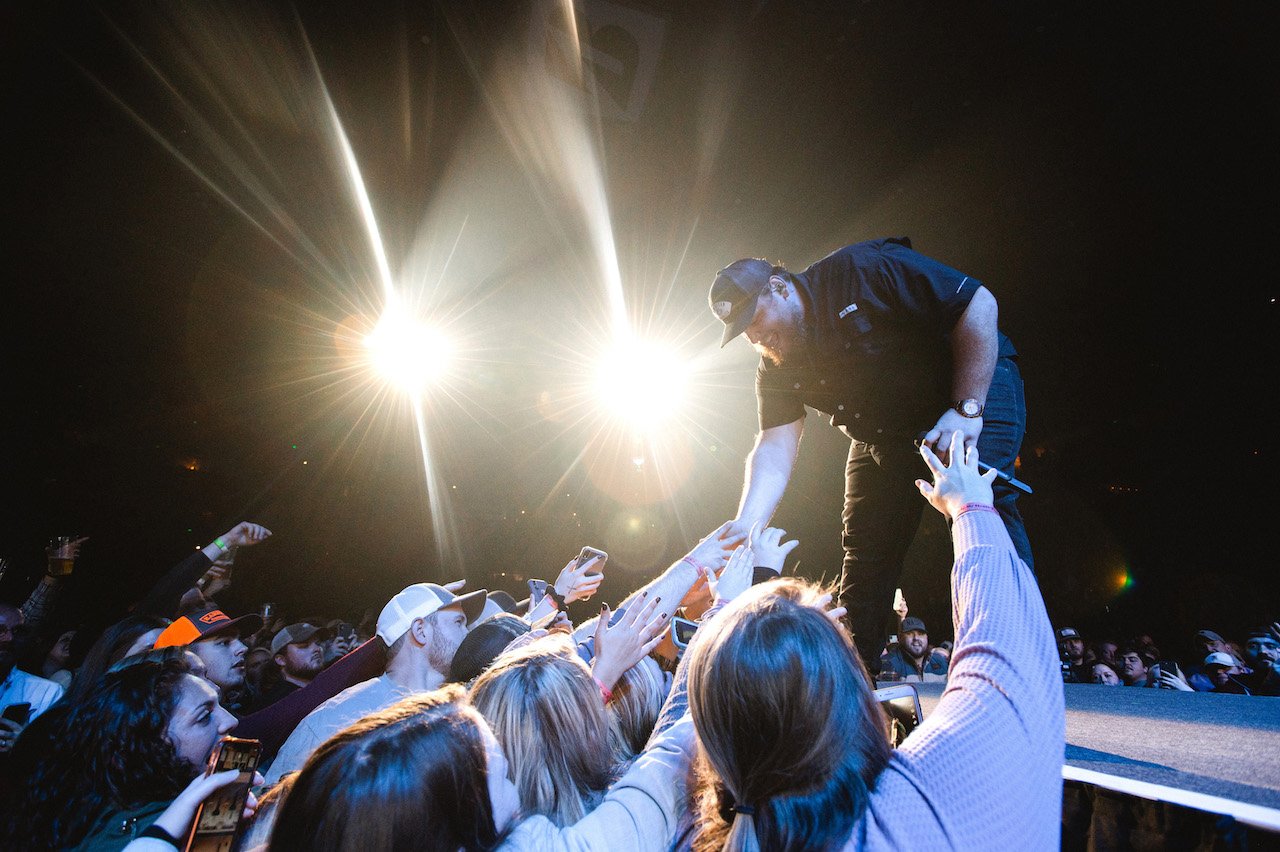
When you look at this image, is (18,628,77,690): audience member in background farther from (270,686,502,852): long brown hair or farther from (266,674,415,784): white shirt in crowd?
(270,686,502,852): long brown hair

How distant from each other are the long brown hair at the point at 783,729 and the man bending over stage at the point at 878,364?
1.03 meters

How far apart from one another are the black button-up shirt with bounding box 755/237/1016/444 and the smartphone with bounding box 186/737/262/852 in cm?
200

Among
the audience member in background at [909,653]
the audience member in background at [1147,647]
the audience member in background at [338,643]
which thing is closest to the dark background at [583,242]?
the audience member in background at [1147,647]

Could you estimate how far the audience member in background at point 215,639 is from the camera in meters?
3.07

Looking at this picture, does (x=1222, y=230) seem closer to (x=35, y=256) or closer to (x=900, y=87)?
(x=900, y=87)

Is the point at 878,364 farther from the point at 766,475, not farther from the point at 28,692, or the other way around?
the point at 28,692

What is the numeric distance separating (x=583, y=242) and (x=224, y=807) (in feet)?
16.7

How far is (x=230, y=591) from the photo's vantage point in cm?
855

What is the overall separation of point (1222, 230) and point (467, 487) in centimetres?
1016

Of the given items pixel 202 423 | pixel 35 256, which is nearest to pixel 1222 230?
pixel 35 256

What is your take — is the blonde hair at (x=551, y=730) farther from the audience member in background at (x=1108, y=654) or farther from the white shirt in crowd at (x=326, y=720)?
the audience member in background at (x=1108, y=654)

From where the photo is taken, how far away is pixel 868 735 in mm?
802

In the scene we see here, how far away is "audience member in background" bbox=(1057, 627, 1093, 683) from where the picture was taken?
19.2 feet

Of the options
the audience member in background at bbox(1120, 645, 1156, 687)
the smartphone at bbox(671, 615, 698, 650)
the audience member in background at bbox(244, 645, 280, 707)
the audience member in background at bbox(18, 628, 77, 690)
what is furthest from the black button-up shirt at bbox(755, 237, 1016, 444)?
the audience member in background at bbox(1120, 645, 1156, 687)
